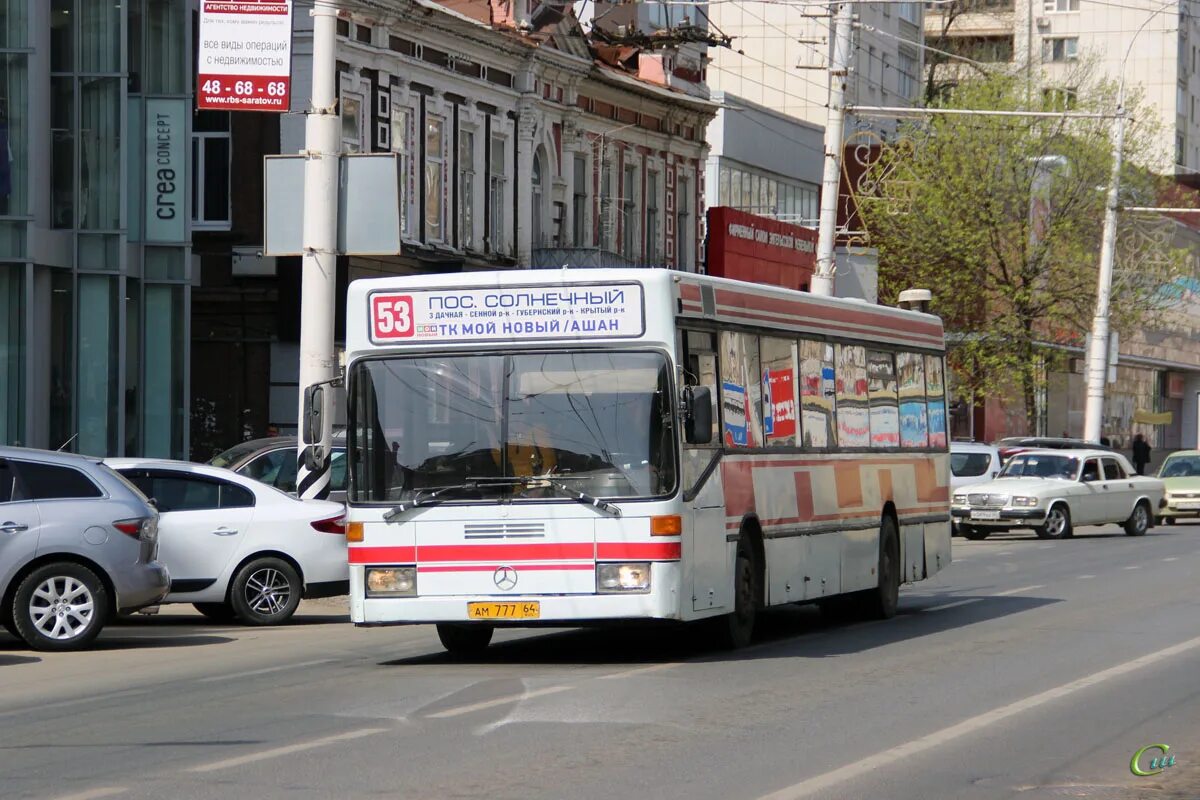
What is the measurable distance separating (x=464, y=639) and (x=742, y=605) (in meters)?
2.06

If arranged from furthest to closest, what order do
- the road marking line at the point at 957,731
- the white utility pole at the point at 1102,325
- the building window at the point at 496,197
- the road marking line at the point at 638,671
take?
1. the white utility pole at the point at 1102,325
2. the building window at the point at 496,197
3. the road marking line at the point at 638,671
4. the road marking line at the point at 957,731

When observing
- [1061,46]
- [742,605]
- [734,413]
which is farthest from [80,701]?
[1061,46]

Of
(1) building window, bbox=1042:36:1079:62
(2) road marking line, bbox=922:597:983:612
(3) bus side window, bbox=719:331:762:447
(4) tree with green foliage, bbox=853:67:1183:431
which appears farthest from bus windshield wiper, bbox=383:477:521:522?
(1) building window, bbox=1042:36:1079:62

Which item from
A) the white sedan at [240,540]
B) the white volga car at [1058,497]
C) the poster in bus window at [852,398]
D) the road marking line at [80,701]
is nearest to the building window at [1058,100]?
the white volga car at [1058,497]

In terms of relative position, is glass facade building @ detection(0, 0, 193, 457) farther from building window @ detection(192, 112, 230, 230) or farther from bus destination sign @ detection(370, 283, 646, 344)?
bus destination sign @ detection(370, 283, 646, 344)

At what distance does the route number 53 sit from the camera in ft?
48.3

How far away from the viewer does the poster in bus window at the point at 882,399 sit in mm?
18844

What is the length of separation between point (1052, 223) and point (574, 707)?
44271 millimetres

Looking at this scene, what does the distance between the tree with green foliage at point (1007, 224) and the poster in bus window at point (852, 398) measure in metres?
35.6

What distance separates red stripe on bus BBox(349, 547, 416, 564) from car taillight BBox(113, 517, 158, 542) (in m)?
2.44

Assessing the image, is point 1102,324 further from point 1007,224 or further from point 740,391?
point 740,391

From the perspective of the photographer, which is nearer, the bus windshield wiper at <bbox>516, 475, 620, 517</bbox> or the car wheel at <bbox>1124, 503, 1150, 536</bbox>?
the bus windshield wiper at <bbox>516, 475, 620, 517</bbox>

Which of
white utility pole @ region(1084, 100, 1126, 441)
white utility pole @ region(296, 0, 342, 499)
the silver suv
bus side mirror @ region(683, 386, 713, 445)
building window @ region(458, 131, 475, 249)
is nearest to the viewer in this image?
bus side mirror @ region(683, 386, 713, 445)

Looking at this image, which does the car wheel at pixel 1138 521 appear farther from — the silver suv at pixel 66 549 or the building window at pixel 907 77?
the building window at pixel 907 77
